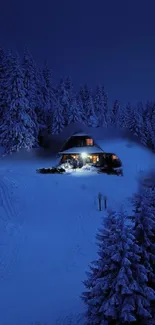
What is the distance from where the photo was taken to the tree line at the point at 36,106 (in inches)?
1492

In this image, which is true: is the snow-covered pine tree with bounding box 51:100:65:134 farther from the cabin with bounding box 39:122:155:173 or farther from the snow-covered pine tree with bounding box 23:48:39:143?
the snow-covered pine tree with bounding box 23:48:39:143

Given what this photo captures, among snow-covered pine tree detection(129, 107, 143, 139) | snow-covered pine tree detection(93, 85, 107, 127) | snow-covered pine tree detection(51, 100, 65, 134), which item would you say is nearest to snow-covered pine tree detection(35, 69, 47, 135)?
snow-covered pine tree detection(51, 100, 65, 134)

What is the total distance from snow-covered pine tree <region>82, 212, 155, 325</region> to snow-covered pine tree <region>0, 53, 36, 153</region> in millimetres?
31303

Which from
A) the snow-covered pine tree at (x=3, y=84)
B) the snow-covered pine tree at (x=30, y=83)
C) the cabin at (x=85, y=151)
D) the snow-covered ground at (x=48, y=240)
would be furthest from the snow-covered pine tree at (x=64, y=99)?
the snow-covered ground at (x=48, y=240)

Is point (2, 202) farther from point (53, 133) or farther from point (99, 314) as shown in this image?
point (53, 133)

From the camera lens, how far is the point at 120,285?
7605mm

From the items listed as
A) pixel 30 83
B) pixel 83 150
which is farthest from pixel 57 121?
pixel 83 150

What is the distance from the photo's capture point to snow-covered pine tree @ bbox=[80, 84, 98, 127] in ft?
188

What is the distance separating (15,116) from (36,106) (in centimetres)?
784

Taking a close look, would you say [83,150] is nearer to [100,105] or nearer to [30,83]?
[30,83]

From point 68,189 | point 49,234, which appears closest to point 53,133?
point 68,189

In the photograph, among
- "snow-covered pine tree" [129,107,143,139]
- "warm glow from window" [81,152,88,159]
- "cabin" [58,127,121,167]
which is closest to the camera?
"cabin" [58,127,121,167]

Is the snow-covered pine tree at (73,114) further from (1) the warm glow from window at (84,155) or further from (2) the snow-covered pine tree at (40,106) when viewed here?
(1) the warm glow from window at (84,155)

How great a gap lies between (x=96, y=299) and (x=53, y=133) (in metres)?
41.9
